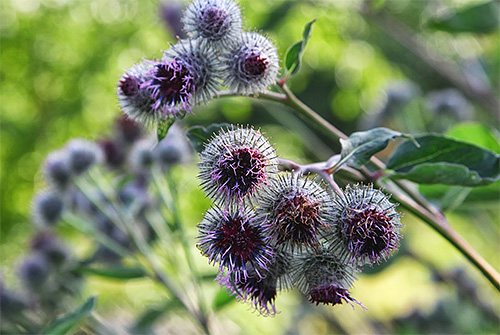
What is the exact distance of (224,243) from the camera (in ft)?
3.68

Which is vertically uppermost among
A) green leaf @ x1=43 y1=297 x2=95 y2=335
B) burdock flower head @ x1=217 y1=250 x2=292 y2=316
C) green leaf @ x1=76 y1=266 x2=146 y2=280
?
green leaf @ x1=76 y1=266 x2=146 y2=280

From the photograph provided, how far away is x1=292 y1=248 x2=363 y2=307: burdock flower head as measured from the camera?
1161mm

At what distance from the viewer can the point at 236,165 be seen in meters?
1.15

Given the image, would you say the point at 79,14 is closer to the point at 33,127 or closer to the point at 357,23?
the point at 33,127

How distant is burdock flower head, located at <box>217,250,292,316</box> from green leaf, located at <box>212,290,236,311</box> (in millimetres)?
630

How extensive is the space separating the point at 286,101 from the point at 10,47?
583 cm

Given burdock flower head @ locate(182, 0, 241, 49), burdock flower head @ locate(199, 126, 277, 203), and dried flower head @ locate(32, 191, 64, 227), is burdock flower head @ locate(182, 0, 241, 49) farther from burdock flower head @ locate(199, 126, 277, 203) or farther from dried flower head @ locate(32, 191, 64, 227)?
dried flower head @ locate(32, 191, 64, 227)

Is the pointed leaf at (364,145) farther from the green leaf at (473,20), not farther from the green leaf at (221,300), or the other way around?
the green leaf at (473,20)

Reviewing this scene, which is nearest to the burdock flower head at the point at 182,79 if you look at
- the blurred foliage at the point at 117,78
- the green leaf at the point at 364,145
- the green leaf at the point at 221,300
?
the green leaf at the point at 364,145

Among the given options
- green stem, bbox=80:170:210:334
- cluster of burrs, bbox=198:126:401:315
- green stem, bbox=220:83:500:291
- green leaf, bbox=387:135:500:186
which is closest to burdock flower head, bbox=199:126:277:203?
cluster of burrs, bbox=198:126:401:315

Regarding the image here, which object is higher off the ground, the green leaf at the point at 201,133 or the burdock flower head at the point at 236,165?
the green leaf at the point at 201,133

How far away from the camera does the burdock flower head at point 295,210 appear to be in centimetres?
112

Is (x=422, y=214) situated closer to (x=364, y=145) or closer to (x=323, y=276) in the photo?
(x=364, y=145)

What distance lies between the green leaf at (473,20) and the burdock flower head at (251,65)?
44.9 inches
